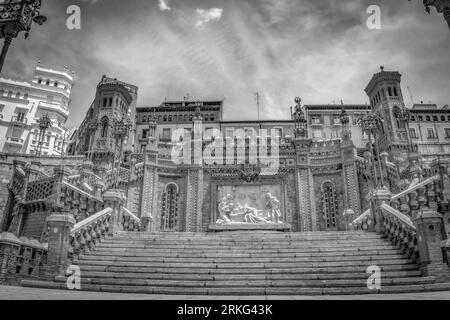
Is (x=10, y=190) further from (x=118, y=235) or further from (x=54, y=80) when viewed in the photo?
(x=54, y=80)

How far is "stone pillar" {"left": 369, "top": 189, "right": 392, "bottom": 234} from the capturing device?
16312 millimetres

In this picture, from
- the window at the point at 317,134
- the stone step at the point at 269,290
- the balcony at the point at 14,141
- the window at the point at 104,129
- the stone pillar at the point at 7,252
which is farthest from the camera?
the window at the point at 317,134

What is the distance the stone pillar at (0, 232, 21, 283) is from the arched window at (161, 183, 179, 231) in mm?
18044

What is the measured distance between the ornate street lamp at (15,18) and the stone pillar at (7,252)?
6.09 m

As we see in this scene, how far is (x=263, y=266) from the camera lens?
40.0 feet

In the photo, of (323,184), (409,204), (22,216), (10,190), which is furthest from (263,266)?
(10,190)

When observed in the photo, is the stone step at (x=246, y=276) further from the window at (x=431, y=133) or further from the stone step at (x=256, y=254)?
the window at (x=431, y=133)

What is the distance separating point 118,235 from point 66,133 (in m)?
65.3

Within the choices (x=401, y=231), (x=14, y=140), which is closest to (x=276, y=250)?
(x=401, y=231)

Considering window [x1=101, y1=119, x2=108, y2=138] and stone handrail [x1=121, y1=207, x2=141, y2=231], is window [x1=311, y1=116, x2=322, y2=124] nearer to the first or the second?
window [x1=101, y1=119, x2=108, y2=138]

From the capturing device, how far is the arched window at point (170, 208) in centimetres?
2966

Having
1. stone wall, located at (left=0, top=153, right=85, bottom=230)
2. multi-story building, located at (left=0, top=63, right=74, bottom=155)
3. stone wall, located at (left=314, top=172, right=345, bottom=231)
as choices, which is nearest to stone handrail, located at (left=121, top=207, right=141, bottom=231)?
stone wall, located at (left=314, top=172, right=345, bottom=231)

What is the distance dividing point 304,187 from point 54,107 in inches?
2444

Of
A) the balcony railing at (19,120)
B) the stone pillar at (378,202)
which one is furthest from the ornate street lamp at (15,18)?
the balcony railing at (19,120)
